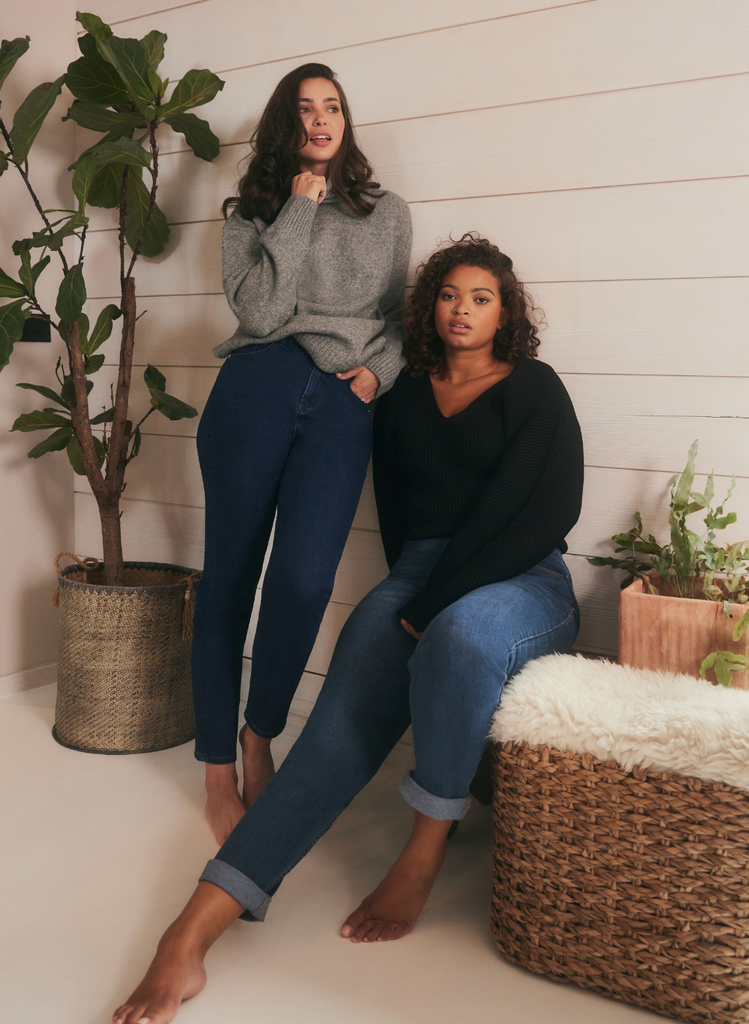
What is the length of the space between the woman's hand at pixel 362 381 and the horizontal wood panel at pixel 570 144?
429 mm

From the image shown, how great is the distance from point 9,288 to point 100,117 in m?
0.50

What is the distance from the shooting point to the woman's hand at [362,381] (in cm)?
152

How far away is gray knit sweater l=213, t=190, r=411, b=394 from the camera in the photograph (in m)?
1.49

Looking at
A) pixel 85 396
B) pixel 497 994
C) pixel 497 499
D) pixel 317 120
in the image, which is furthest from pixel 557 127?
pixel 497 994

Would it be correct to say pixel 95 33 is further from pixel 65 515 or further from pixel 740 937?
pixel 740 937

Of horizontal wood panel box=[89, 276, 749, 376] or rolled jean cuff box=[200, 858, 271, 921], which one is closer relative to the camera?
rolled jean cuff box=[200, 858, 271, 921]

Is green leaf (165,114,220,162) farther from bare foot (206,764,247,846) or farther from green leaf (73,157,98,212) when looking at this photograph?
bare foot (206,764,247,846)

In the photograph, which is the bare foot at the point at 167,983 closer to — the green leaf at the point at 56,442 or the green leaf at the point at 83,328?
the green leaf at the point at 56,442

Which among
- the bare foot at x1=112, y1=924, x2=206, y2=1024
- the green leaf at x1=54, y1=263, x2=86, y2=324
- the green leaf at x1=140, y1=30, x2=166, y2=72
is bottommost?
the bare foot at x1=112, y1=924, x2=206, y2=1024

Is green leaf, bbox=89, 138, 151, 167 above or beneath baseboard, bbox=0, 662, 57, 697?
above

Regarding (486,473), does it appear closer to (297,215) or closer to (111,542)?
(297,215)

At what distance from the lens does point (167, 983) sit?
1.01 meters

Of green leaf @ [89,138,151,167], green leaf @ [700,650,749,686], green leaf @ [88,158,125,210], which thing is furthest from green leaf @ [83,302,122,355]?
green leaf @ [700,650,749,686]

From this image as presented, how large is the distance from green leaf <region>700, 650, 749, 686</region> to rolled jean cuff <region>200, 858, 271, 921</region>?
0.71 meters
